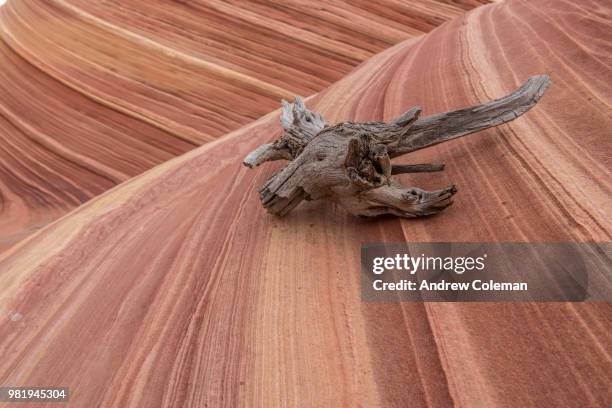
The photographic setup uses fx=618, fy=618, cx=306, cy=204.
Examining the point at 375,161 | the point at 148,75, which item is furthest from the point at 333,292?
the point at 148,75

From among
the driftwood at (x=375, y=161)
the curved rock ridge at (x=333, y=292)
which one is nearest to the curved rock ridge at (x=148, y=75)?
the curved rock ridge at (x=333, y=292)

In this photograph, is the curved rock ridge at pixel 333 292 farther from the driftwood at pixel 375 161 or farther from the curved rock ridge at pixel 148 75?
the curved rock ridge at pixel 148 75

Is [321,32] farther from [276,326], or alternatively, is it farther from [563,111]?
[276,326]

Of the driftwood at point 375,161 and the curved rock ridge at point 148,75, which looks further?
the curved rock ridge at point 148,75

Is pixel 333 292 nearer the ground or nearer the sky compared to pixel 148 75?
nearer the ground

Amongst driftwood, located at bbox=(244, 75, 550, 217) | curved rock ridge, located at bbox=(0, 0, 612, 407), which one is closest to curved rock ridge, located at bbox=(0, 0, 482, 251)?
curved rock ridge, located at bbox=(0, 0, 612, 407)

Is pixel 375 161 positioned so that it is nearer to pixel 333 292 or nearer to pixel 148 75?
pixel 333 292
